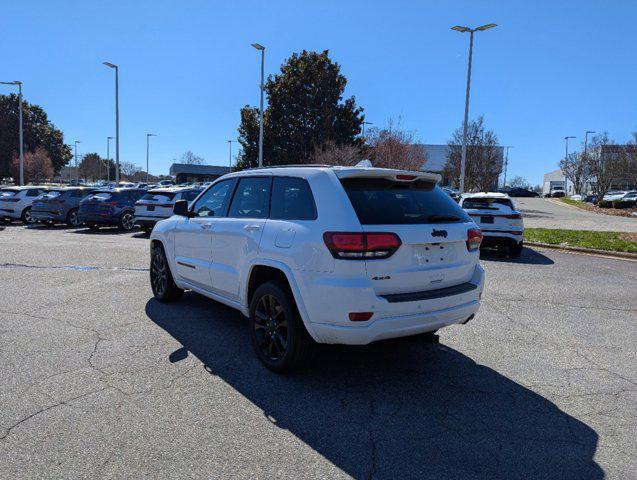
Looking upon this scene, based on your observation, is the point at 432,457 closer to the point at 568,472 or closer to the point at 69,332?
the point at 568,472

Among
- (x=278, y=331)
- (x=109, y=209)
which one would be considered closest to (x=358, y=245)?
(x=278, y=331)

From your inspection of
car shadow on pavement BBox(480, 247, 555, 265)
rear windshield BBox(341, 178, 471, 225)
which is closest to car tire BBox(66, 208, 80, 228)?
car shadow on pavement BBox(480, 247, 555, 265)

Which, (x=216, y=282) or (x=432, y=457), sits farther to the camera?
(x=216, y=282)

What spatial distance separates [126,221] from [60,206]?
2912 mm

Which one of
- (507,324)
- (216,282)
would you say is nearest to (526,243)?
(507,324)

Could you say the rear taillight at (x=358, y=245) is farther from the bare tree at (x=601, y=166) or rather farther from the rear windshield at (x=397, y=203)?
the bare tree at (x=601, y=166)

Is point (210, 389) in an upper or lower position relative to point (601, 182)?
lower

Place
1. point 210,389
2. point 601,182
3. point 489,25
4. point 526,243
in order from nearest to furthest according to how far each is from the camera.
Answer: point 210,389, point 526,243, point 489,25, point 601,182

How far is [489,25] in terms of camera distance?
21812mm

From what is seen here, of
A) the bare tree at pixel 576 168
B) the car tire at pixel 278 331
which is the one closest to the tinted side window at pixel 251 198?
the car tire at pixel 278 331

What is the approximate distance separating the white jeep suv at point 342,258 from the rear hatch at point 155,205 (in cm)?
1171

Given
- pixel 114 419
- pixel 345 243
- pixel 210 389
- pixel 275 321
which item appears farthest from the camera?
pixel 275 321

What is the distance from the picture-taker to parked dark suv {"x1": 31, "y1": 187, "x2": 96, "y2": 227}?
62.2ft

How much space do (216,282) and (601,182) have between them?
149 feet
